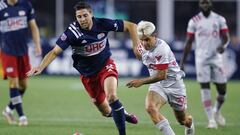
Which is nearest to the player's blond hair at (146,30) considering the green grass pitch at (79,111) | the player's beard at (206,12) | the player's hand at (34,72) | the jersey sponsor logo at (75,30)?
the jersey sponsor logo at (75,30)

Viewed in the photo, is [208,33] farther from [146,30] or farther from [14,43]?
[146,30]

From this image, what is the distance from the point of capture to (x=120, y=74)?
92.8 feet

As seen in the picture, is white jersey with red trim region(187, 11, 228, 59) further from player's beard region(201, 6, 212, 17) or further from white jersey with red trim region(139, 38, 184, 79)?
white jersey with red trim region(139, 38, 184, 79)

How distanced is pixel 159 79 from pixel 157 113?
516mm

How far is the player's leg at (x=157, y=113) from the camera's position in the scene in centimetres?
1132

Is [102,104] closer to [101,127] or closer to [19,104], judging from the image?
[101,127]

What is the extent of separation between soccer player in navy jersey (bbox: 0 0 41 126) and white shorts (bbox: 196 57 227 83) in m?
3.27

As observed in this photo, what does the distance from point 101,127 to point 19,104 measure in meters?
1.66

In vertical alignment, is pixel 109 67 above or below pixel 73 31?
below

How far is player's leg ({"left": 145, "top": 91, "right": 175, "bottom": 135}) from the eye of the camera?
11.3 meters

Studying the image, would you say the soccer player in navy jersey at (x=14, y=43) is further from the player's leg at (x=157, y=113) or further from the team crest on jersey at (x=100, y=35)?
the player's leg at (x=157, y=113)

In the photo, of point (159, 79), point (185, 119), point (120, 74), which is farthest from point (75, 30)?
point (120, 74)

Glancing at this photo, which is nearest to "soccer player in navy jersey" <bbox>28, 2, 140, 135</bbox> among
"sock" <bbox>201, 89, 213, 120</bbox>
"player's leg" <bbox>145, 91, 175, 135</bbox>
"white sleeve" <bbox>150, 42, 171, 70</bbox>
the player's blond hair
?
"player's leg" <bbox>145, 91, 175, 135</bbox>

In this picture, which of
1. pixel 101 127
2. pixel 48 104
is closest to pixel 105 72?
pixel 101 127
